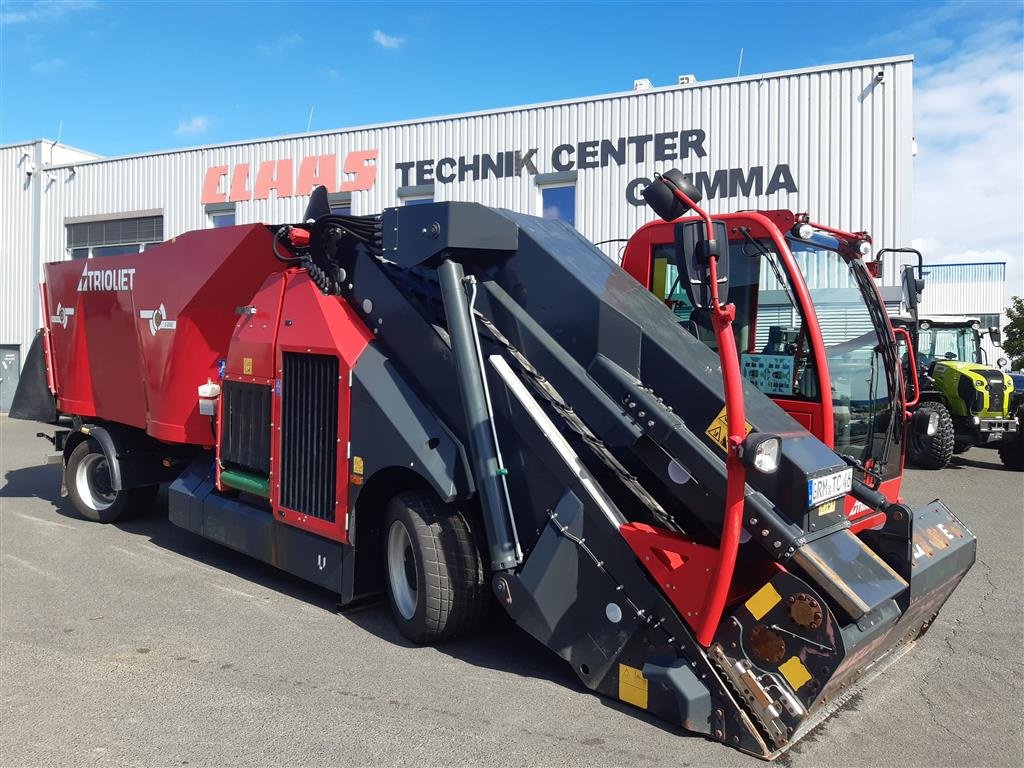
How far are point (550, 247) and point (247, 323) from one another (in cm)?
255

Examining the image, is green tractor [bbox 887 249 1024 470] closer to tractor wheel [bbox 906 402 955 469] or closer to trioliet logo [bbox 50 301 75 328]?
tractor wheel [bbox 906 402 955 469]

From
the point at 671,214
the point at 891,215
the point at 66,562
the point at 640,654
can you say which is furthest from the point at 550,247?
the point at 891,215

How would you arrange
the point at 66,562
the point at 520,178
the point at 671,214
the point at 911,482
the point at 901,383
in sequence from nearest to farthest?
1. the point at 671,214
2. the point at 901,383
3. the point at 66,562
4. the point at 911,482
5. the point at 520,178

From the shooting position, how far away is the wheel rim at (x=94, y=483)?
781cm

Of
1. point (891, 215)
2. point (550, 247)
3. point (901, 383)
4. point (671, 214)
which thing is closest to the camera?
point (671, 214)

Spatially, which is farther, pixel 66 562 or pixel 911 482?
pixel 911 482

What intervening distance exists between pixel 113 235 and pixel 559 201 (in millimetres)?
11745

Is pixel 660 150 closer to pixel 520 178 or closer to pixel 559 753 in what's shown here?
pixel 520 178

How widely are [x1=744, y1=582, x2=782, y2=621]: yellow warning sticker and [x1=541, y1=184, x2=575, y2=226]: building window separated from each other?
1233cm

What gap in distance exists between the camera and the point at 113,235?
20.2 m

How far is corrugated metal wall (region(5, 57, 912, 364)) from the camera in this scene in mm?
12602

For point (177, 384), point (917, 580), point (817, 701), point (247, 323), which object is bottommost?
point (817, 701)

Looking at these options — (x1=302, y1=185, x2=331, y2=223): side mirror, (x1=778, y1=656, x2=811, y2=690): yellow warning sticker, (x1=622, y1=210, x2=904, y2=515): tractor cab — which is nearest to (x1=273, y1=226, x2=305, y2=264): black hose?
(x1=302, y1=185, x2=331, y2=223): side mirror

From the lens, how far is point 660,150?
1409 centimetres
